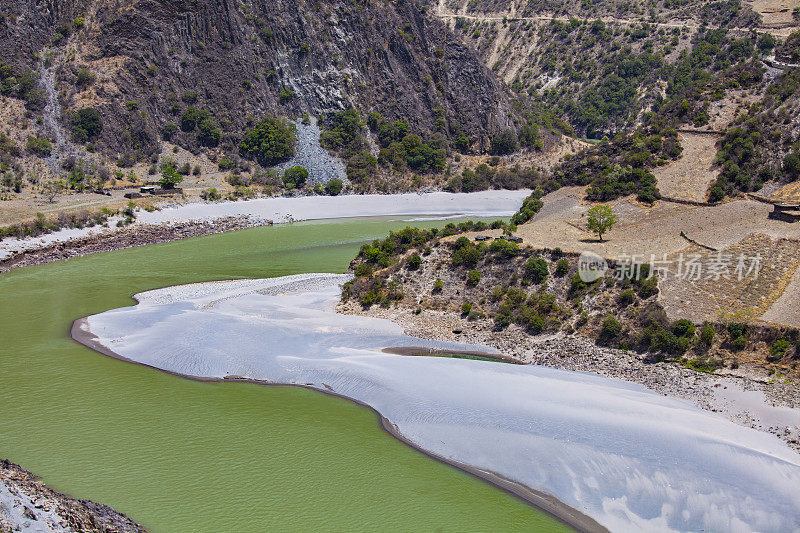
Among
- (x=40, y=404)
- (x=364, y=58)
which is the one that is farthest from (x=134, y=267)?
(x=364, y=58)

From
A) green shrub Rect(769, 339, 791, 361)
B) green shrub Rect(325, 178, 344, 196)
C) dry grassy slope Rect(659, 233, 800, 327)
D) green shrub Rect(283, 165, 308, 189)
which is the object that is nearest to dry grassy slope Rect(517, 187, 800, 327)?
dry grassy slope Rect(659, 233, 800, 327)

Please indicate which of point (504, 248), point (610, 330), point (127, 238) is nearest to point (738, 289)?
point (610, 330)

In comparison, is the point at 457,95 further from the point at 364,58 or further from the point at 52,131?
the point at 52,131

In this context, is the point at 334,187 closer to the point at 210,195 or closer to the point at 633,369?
the point at 210,195

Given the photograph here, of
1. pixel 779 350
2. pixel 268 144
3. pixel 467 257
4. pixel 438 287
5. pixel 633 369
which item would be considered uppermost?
pixel 268 144

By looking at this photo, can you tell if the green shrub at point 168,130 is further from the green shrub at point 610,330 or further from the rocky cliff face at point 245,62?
the green shrub at point 610,330

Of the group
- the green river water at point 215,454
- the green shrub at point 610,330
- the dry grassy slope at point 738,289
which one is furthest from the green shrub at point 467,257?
the green river water at point 215,454
